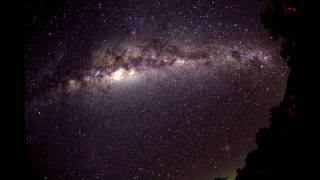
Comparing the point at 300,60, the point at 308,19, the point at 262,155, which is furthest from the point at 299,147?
the point at 308,19

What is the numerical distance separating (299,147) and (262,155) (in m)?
0.53

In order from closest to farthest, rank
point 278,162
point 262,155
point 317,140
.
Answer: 1. point 317,140
2. point 278,162
3. point 262,155

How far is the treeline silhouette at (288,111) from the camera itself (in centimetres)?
329

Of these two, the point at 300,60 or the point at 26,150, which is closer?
the point at 26,150

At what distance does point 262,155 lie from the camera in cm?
369

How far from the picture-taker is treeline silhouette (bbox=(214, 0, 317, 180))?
329 centimetres

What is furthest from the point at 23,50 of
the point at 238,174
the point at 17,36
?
the point at 238,174

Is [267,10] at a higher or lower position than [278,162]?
higher

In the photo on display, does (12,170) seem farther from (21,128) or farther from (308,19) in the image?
(308,19)

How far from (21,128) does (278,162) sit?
3.00 meters

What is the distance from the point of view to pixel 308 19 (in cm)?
346

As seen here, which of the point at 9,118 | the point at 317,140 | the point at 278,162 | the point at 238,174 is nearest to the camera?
the point at 9,118

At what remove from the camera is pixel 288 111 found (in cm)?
344

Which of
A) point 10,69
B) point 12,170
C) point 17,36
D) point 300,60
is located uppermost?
point 300,60
